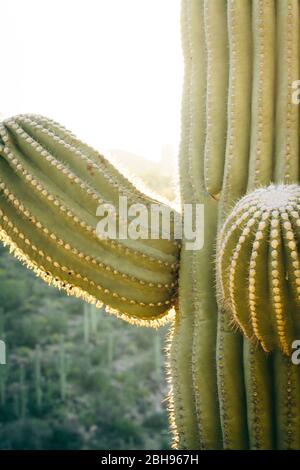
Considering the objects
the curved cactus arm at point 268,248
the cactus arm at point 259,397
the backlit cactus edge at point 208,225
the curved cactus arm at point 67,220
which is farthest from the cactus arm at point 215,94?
the cactus arm at point 259,397

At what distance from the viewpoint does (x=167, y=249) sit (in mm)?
2578

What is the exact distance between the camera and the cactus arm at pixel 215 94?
2.58 meters

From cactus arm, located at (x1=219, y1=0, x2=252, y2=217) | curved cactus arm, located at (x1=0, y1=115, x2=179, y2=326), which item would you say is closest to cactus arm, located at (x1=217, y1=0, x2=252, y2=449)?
cactus arm, located at (x1=219, y1=0, x2=252, y2=217)

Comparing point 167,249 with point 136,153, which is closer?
point 167,249

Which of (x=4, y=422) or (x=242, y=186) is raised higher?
(x=242, y=186)

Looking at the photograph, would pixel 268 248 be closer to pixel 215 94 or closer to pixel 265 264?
pixel 265 264

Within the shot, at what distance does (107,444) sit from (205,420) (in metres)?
6.23

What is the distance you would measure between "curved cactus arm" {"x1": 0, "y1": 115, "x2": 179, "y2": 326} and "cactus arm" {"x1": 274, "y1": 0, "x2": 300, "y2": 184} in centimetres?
58

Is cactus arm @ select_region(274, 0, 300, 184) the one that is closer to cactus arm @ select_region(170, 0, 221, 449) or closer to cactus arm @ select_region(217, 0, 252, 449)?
cactus arm @ select_region(217, 0, 252, 449)

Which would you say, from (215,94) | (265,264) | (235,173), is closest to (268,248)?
(265,264)

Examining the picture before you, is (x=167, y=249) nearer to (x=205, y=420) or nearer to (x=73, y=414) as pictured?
(x=205, y=420)

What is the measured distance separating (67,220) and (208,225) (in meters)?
0.57

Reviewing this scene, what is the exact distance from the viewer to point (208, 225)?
102 inches
